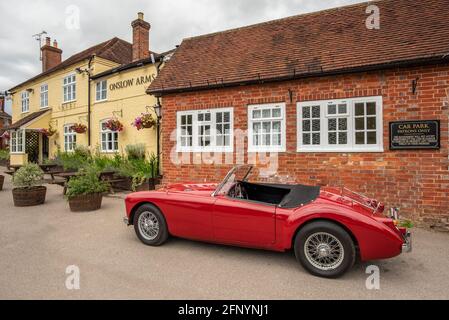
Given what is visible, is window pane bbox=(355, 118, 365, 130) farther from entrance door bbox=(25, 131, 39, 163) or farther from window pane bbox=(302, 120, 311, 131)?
entrance door bbox=(25, 131, 39, 163)

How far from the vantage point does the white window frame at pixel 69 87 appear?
14.8 metres

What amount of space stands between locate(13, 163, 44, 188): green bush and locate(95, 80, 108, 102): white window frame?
676 cm

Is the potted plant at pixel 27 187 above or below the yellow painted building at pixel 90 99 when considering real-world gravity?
below

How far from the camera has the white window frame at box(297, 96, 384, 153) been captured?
569 centimetres

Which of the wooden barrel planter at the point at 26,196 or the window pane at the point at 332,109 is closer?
the window pane at the point at 332,109

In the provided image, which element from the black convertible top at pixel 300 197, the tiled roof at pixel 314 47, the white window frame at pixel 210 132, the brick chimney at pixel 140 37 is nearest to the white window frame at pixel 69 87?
the brick chimney at pixel 140 37

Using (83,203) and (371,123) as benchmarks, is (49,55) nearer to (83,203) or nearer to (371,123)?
(83,203)

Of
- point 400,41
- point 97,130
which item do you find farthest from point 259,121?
point 97,130

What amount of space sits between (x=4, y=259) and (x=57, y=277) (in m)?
1.17

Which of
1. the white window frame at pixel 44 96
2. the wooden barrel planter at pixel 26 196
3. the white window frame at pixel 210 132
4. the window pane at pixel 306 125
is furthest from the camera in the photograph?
the white window frame at pixel 44 96

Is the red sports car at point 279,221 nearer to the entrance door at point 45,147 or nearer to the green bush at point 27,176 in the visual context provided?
the green bush at point 27,176

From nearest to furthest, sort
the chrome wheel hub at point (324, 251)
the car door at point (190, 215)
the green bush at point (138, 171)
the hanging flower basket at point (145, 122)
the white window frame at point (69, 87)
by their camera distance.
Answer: the chrome wheel hub at point (324, 251) < the car door at point (190, 215) < the green bush at point (138, 171) < the hanging flower basket at point (145, 122) < the white window frame at point (69, 87)

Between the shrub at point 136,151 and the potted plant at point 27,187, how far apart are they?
403 centimetres

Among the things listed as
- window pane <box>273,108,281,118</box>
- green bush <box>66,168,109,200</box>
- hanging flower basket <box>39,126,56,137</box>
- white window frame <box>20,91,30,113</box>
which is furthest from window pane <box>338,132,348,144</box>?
white window frame <box>20,91,30,113</box>
